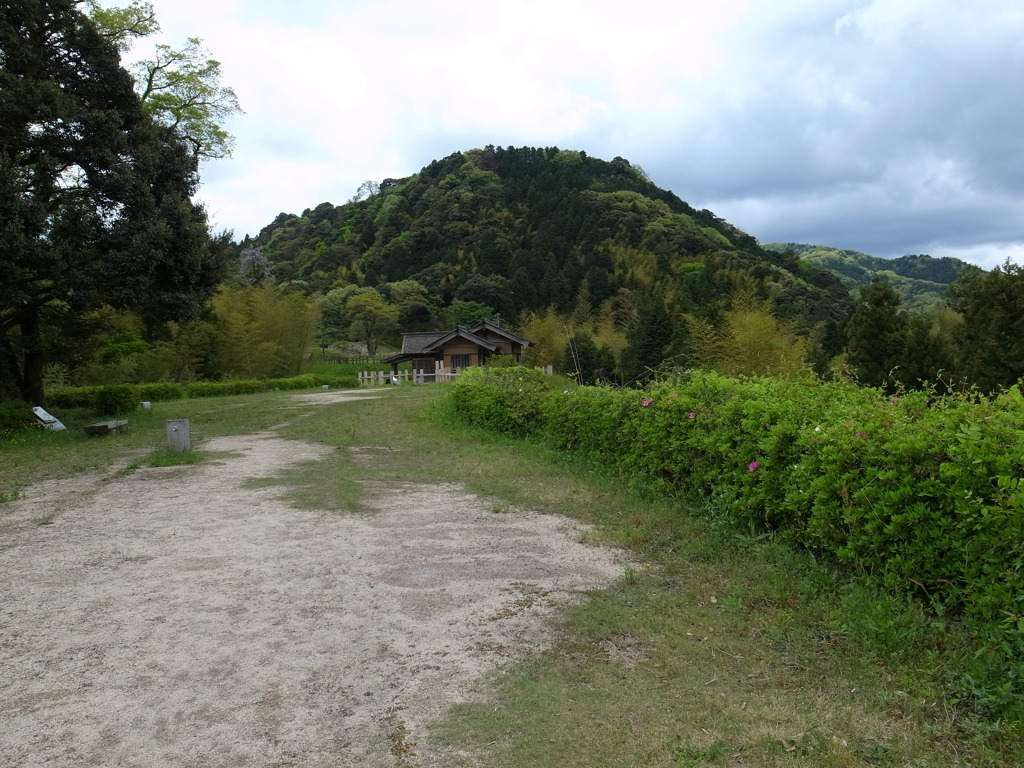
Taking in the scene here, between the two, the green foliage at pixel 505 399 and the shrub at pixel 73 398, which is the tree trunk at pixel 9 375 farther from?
the green foliage at pixel 505 399

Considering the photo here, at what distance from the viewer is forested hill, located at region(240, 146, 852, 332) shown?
55.3 m

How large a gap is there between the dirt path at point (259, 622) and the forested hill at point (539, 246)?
34390 mm

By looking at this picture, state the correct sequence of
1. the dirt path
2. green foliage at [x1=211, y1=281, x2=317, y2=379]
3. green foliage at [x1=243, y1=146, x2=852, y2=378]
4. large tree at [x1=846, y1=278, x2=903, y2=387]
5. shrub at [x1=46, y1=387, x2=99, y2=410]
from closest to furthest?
the dirt path → shrub at [x1=46, y1=387, x2=99, y2=410] → large tree at [x1=846, y1=278, x2=903, y2=387] → green foliage at [x1=211, y1=281, x2=317, y2=379] → green foliage at [x1=243, y1=146, x2=852, y2=378]

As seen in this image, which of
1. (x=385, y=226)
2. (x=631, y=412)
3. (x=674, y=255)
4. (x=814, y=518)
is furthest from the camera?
(x=385, y=226)

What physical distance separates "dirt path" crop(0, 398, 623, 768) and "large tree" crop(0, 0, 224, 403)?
7.10 m

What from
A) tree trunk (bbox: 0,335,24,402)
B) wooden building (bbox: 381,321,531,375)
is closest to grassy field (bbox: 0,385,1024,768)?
tree trunk (bbox: 0,335,24,402)

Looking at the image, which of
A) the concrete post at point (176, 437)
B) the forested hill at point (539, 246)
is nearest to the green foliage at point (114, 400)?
the concrete post at point (176, 437)

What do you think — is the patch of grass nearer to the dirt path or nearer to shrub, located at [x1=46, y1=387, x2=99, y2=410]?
the dirt path

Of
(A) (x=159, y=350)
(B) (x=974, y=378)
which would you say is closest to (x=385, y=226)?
(A) (x=159, y=350)

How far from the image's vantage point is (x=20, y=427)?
12.8m

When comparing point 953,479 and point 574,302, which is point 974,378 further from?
point 574,302

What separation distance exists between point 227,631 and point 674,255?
211 ft

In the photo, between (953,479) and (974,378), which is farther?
(974,378)

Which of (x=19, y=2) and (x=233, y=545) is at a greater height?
(x=19, y=2)
